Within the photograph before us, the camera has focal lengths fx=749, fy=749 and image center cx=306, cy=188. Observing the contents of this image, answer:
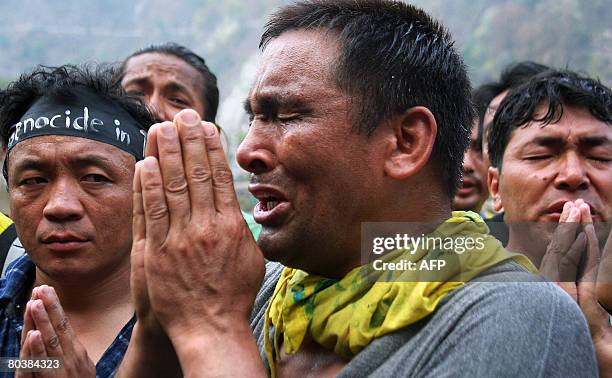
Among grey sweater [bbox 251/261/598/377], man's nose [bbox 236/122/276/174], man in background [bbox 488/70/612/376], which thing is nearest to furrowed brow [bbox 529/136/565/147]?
man in background [bbox 488/70/612/376]

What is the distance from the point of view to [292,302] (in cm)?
196

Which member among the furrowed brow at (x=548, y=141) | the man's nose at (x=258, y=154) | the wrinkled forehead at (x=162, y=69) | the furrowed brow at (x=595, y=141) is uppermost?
the wrinkled forehead at (x=162, y=69)

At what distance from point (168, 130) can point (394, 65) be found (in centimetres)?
63

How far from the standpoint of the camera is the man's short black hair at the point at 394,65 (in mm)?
1963

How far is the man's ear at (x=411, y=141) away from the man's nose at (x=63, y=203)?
49.5 inches

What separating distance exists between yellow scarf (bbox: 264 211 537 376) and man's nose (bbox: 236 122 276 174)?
1.14 ft

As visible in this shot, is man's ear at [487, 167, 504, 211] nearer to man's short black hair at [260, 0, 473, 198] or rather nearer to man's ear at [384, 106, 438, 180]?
man's short black hair at [260, 0, 473, 198]

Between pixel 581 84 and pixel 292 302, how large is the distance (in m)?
1.90

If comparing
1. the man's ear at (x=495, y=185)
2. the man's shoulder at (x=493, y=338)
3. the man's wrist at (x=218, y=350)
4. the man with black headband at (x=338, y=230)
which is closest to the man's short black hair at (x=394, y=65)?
the man with black headband at (x=338, y=230)

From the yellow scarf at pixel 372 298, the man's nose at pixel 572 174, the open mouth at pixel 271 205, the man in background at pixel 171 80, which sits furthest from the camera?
the man in background at pixel 171 80

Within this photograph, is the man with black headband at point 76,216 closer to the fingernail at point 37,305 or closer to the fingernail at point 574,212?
the fingernail at point 37,305

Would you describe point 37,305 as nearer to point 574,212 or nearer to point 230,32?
point 574,212

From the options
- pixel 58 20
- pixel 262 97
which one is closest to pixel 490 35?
pixel 58 20

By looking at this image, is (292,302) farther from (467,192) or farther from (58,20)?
(58,20)
